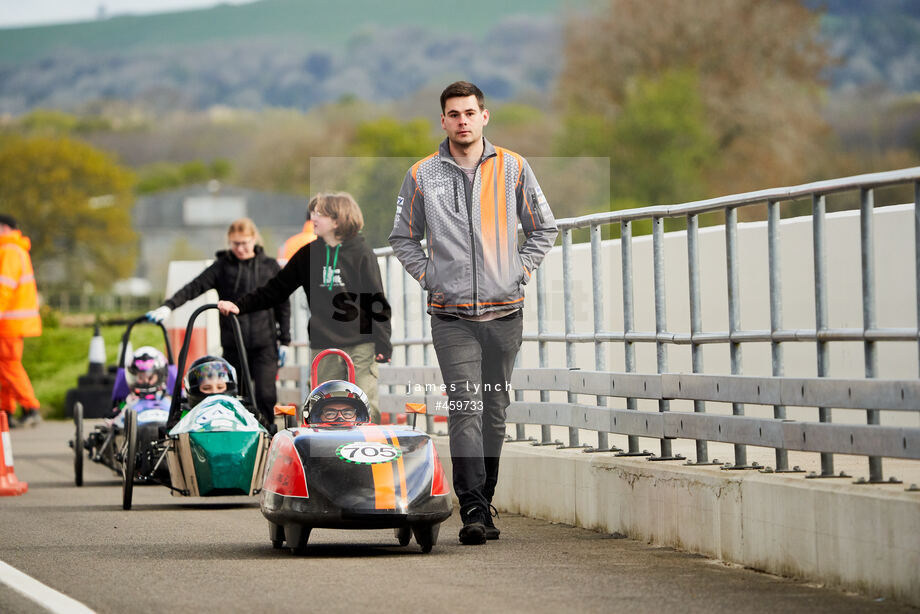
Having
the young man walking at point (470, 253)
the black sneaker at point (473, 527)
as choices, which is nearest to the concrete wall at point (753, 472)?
the black sneaker at point (473, 527)

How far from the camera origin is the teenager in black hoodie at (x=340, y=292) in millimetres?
11664

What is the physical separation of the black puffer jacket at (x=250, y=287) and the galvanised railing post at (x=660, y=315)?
5.15 meters

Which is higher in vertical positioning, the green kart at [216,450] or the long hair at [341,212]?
the long hair at [341,212]

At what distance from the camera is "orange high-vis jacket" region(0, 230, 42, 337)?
18.0m

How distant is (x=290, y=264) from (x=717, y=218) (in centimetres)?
9280

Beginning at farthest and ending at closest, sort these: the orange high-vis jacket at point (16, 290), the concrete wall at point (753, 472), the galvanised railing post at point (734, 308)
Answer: the orange high-vis jacket at point (16, 290) → the galvanised railing post at point (734, 308) → the concrete wall at point (753, 472)

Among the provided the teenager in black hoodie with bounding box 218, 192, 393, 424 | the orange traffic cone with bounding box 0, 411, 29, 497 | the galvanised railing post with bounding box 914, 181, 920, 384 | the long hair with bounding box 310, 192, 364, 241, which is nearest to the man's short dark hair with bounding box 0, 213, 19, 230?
the orange traffic cone with bounding box 0, 411, 29, 497

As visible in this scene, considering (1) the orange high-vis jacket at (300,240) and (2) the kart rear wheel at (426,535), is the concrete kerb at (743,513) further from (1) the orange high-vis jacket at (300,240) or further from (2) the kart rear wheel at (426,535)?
(1) the orange high-vis jacket at (300,240)

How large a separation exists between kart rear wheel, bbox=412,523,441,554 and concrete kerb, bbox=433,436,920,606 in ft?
4.00

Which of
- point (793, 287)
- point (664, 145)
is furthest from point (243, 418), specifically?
point (664, 145)

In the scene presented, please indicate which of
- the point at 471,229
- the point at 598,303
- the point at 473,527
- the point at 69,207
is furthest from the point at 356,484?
the point at 69,207

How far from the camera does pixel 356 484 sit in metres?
8.73

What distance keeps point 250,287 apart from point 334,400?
5175 millimetres

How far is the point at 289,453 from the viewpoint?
8945 millimetres
